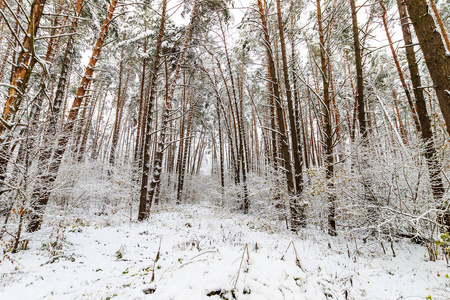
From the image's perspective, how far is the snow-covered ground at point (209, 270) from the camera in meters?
2.60

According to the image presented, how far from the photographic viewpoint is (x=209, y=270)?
2773 millimetres

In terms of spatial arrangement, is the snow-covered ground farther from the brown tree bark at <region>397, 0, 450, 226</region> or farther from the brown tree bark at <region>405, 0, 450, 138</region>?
the brown tree bark at <region>405, 0, 450, 138</region>

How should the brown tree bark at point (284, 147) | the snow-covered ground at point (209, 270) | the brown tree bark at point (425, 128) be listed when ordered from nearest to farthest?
1. the snow-covered ground at point (209, 270)
2. the brown tree bark at point (425, 128)
3. the brown tree bark at point (284, 147)

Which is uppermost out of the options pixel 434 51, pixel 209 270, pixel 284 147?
pixel 434 51

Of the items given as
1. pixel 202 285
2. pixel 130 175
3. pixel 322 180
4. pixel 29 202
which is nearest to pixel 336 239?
pixel 322 180

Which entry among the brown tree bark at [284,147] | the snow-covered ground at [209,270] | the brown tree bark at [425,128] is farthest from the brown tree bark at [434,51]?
the brown tree bark at [284,147]

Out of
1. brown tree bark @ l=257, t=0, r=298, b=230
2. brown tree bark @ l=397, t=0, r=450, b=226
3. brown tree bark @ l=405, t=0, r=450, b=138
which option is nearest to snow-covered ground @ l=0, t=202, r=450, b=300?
brown tree bark @ l=257, t=0, r=298, b=230

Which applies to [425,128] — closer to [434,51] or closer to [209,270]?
[434,51]

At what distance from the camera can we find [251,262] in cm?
302

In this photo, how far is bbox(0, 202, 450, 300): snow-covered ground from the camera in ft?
8.54

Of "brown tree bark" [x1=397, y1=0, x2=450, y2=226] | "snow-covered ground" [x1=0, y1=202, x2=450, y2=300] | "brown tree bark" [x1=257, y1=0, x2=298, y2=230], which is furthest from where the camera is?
"brown tree bark" [x1=257, y1=0, x2=298, y2=230]

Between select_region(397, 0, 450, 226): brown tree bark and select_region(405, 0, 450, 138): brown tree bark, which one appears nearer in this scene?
select_region(405, 0, 450, 138): brown tree bark

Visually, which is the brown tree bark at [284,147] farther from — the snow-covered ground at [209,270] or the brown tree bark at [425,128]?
the brown tree bark at [425,128]

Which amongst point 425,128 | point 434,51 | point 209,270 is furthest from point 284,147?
point 209,270
